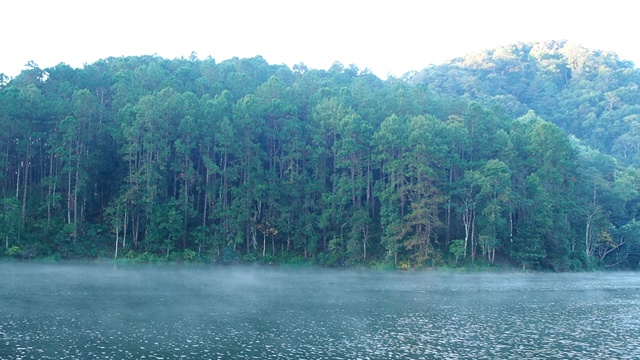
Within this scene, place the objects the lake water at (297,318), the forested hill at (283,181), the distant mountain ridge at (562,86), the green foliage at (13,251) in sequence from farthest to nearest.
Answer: the distant mountain ridge at (562,86) → the forested hill at (283,181) → the green foliage at (13,251) → the lake water at (297,318)

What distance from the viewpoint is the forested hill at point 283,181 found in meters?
65.0

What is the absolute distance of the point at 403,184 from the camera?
68188 millimetres

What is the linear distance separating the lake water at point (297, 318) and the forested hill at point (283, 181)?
1350 centimetres

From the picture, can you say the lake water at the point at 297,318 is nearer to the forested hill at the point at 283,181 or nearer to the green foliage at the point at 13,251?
the green foliage at the point at 13,251

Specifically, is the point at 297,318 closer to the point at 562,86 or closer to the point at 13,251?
the point at 13,251

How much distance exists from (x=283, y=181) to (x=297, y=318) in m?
40.2

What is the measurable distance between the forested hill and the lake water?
1350 centimetres

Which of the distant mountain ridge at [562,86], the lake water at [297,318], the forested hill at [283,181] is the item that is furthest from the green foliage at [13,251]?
the distant mountain ridge at [562,86]

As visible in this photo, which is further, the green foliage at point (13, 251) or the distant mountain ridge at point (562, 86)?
the distant mountain ridge at point (562, 86)

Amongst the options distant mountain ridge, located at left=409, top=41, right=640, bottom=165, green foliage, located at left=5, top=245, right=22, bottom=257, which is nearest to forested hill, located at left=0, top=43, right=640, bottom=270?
green foliage, located at left=5, top=245, right=22, bottom=257

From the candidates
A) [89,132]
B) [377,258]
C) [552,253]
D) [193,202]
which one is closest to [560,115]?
[552,253]

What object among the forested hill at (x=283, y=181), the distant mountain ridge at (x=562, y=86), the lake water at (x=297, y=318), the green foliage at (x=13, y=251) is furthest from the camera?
the distant mountain ridge at (x=562, y=86)

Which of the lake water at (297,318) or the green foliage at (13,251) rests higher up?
the green foliage at (13,251)

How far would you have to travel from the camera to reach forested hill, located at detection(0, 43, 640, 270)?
2559 inches
